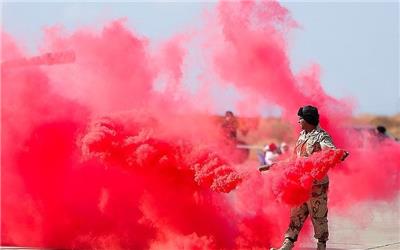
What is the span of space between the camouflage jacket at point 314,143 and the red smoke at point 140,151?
399 millimetres

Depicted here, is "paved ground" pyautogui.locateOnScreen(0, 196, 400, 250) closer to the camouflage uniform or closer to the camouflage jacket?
the camouflage uniform

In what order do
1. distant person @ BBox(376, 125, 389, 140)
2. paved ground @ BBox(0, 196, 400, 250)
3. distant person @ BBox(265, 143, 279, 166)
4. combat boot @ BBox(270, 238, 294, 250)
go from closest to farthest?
combat boot @ BBox(270, 238, 294, 250) → paved ground @ BBox(0, 196, 400, 250) → distant person @ BBox(376, 125, 389, 140) → distant person @ BBox(265, 143, 279, 166)

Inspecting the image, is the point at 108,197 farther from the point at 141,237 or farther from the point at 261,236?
the point at 261,236

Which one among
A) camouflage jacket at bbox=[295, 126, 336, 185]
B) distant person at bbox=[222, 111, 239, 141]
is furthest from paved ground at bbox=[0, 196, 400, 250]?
camouflage jacket at bbox=[295, 126, 336, 185]

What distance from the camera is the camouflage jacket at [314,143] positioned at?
9406 millimetres

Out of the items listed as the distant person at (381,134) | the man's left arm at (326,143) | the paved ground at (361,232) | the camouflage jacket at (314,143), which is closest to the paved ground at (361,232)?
the paved ground at (361,232)

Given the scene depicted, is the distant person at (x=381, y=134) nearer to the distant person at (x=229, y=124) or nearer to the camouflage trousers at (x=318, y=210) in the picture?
the distant person at (x=229, y=124)

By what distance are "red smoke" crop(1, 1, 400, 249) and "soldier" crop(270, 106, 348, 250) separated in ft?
1.44

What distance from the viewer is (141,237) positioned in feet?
36.8

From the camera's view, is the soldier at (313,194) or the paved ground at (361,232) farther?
the paved ground at (361,232)

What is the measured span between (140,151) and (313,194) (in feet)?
7.71

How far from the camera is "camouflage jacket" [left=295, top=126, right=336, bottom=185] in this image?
9.41 metres

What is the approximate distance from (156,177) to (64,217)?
1606 mm

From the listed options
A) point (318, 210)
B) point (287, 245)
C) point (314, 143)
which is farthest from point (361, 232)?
point (314, 143)
